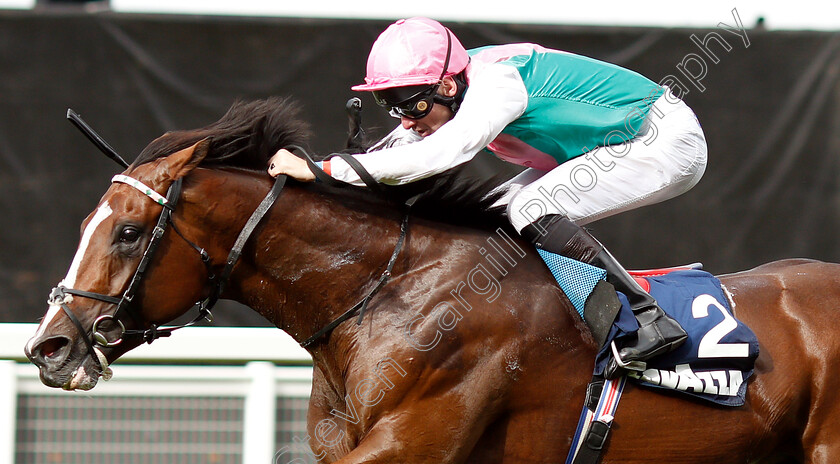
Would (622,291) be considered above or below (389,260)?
below

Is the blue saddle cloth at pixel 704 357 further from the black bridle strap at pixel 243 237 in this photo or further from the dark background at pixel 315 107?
the dark background at pixel 315 107

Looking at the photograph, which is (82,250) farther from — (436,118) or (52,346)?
(436,118)

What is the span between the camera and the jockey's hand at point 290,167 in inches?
101

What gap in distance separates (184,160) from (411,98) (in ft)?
2.23

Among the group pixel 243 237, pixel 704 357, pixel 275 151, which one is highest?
pixel 275 151

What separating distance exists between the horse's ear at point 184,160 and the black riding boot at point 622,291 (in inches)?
38.4

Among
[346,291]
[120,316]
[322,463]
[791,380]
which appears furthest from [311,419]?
[791,380]

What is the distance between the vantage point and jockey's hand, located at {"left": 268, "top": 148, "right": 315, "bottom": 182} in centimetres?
256

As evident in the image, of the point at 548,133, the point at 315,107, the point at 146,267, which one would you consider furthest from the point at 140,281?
the point at 315,107

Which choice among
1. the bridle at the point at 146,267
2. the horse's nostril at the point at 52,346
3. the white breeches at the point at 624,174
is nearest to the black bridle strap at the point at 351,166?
the bridle at the point at 146,267

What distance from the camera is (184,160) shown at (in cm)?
247

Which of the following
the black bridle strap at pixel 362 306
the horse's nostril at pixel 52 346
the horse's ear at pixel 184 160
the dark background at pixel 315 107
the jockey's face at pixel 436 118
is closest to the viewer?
the horse's nostril at pixel 52 346

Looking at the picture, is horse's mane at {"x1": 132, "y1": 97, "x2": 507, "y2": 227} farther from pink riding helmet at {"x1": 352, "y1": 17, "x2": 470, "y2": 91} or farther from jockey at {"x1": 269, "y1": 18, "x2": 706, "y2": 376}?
pink riding helmet at {"x1": 352, "y1": 17, "x2": 470, "y2": 91}

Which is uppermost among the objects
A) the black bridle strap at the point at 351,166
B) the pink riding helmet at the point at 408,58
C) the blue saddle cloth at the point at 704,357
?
the pink riding helmet at the point at 408,58
